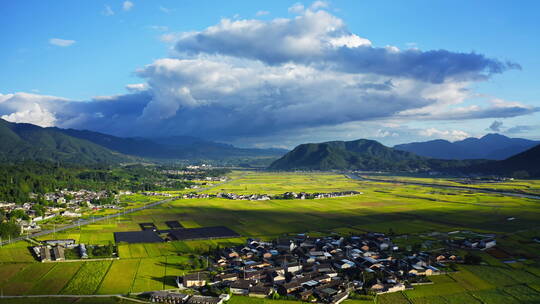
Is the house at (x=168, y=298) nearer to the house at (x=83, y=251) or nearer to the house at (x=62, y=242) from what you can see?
the house at (x=83, y=251)

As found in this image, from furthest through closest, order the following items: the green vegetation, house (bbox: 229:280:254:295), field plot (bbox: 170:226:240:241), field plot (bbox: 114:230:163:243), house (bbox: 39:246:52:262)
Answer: field plot (bbox: 170:226:240:241), field plot (bbox: 114:230:163:243), house (bbox: 39:246:52:262), house (bbox: 229:280:254:295), the green vegetation

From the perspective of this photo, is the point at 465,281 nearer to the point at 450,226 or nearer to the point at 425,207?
the point at 450,226

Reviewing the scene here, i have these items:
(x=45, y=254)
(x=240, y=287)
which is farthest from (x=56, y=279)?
(x=240, y=287)

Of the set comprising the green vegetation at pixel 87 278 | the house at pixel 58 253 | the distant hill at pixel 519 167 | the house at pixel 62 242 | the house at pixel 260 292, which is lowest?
the house at pixel 260 292

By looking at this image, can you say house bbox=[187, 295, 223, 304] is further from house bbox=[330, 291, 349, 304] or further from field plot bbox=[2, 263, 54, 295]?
field plot bbox=[2, 263, 54, 295]

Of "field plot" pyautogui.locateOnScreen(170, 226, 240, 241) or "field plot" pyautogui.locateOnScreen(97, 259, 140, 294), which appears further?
"field plot" pyautogui.locateOnScreen(170, 226, 240, 241)

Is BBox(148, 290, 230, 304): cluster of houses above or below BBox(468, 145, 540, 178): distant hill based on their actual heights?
below

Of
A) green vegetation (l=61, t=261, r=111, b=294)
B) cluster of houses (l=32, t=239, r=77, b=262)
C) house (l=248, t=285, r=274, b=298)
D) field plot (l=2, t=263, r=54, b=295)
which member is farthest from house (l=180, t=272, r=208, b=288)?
cluster of houses (l=32, t=239, r=77, b=262)

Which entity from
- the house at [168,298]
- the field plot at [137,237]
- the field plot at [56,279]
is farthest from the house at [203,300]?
the field plot at [137,237]

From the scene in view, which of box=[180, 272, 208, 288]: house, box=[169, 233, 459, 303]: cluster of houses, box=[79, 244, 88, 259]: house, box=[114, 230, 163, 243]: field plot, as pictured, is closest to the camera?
box=[169, 233, 459, 303]: cluster of houses
